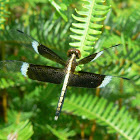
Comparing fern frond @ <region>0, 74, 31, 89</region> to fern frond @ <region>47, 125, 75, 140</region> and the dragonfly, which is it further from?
fern frond @ <region>47, 125, 75, 140</region>

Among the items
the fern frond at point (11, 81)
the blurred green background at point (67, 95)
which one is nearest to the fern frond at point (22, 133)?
the blurred green background at point (67, 95)

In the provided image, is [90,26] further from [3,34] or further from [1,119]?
[1,119]

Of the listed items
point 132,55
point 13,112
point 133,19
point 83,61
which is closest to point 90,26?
point 83,61

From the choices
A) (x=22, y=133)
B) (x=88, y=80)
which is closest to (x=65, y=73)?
(x=88, y=80)

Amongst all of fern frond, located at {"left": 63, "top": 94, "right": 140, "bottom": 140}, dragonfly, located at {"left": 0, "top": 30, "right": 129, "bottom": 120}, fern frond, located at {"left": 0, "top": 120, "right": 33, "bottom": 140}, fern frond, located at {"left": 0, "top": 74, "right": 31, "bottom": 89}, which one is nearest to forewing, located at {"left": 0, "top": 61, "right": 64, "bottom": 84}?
dragonfly, located at {"left": 0, "top": 30, "right": 129, "bottom": 120}

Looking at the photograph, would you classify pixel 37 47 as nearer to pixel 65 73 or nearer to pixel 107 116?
pixel 65 73
